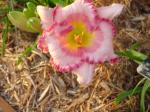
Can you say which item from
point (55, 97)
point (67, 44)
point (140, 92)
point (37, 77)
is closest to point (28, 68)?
point (37, 77)

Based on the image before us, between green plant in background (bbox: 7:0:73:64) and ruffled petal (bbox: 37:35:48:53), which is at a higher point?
green plant in background (bbox: 7:0:73:64)

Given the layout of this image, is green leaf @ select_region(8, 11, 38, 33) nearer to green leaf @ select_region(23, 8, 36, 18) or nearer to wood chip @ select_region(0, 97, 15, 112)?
green leaf @ select_region(23, 8, 36, 18)

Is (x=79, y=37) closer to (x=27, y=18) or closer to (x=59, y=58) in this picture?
(x=59, y=58)

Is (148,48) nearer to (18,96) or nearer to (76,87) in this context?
(76,87)

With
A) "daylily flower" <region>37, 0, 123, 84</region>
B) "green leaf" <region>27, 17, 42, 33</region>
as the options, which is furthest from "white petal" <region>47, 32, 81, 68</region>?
"green leaf" <region>27, 17, 42, 33</region>

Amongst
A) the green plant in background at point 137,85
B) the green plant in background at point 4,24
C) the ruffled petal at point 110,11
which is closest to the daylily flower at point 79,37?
the ruffled petal at point 110,11

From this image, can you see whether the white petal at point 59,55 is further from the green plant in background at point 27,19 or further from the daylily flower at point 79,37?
the green plant in background at point 27,19
